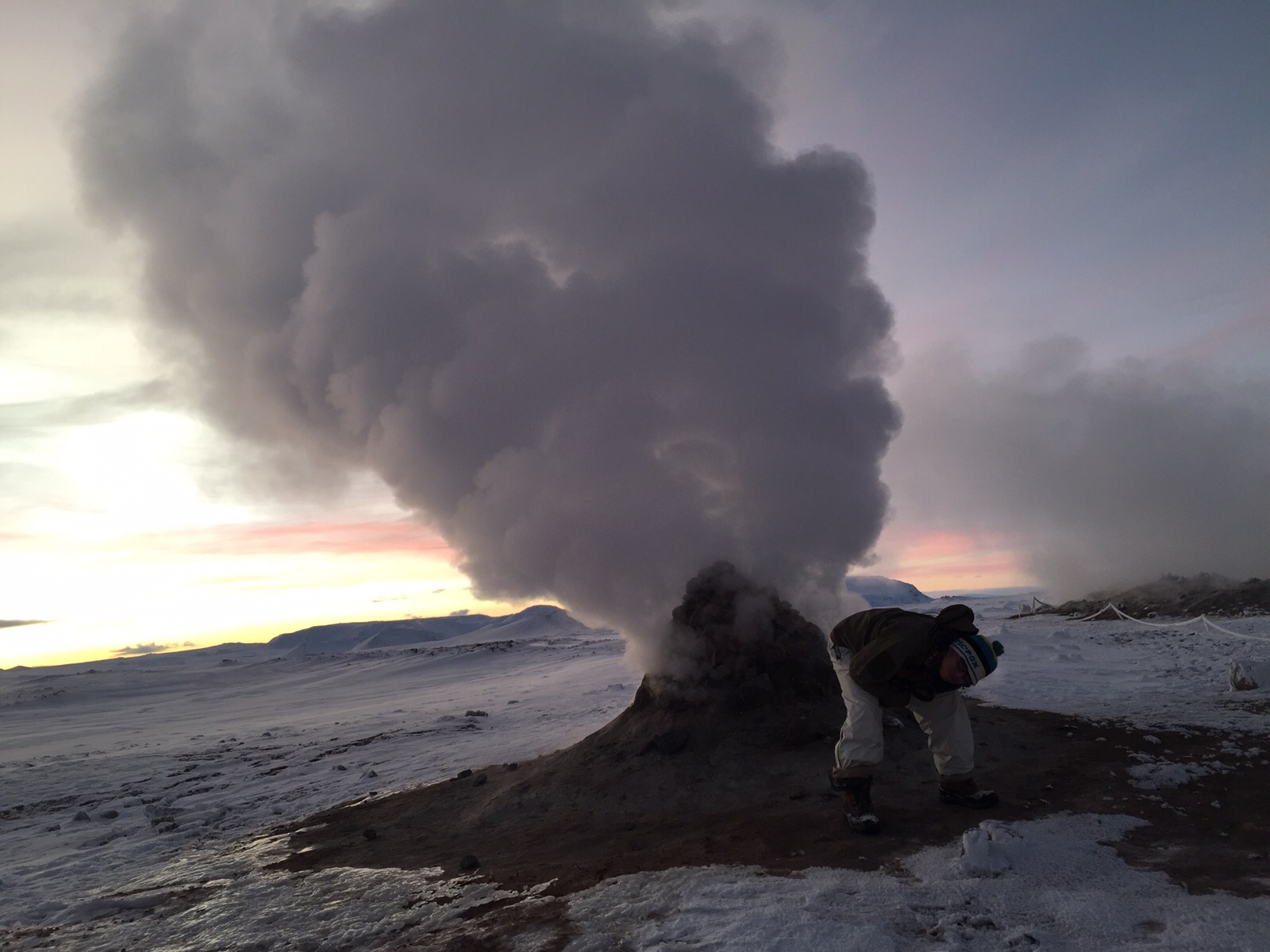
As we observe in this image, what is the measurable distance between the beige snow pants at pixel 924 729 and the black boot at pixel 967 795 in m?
0.06

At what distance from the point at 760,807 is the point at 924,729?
5.87 feet

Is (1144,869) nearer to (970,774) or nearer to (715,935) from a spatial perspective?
(970,774)

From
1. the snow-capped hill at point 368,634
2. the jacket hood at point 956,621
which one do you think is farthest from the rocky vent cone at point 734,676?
the snow-capped hill at point 368,634

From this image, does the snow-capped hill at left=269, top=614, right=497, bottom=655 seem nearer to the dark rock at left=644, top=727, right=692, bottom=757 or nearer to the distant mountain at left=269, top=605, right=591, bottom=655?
the distant mountain at left=269, top=605, right=591, bottom=655

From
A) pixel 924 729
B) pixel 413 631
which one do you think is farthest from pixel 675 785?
pixel 413 631

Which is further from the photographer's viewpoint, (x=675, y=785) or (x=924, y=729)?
(x=675, y=785)

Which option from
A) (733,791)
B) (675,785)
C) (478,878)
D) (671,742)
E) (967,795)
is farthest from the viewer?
(671,742)

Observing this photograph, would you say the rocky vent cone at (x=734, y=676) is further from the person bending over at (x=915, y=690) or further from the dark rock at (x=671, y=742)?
the person bending over at (x=915, y=690)

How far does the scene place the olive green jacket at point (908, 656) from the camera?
209 inches

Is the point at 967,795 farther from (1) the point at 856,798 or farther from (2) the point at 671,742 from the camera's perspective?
(2) the point at 671,742

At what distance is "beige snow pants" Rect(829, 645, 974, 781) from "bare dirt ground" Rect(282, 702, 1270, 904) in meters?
0.40

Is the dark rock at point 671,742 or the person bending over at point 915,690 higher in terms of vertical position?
the person bending over at point 915,690

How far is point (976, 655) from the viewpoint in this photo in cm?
520

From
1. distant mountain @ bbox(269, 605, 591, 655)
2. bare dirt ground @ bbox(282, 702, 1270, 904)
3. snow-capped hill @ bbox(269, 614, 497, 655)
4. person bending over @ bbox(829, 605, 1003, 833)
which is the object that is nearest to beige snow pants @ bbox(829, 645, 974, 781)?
person bending over @ bbox(829, 605, 1003, 833)
